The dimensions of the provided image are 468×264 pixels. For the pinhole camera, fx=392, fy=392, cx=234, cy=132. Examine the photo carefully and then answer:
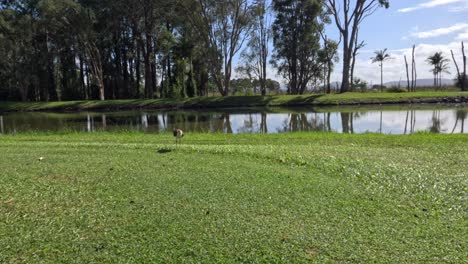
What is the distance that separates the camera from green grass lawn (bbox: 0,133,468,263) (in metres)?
3.89

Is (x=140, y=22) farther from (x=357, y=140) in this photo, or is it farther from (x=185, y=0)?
(x=357, y=140)

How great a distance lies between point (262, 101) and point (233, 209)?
3971cm

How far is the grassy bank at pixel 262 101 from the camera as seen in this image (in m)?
41.7

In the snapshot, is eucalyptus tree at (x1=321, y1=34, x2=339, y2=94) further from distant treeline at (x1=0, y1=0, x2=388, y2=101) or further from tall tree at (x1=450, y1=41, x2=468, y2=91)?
tall tree at (x1=450, y1=41, x2=468, y2=91)

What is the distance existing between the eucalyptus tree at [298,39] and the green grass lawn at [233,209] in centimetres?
4585

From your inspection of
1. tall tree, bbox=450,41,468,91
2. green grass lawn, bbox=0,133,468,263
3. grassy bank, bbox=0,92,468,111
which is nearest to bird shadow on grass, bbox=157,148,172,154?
green grass lawn, bbox=0,133,468,263

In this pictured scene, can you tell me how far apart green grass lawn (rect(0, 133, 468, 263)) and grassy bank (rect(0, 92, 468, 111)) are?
115 feet

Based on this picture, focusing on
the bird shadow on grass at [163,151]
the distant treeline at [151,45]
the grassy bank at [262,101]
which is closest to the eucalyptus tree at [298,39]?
the distant treeline at [151,45]

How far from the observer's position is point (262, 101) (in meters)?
44.3

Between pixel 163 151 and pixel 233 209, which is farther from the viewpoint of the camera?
pixel 163 151

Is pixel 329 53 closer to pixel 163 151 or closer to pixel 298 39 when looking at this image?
pixel 298 39

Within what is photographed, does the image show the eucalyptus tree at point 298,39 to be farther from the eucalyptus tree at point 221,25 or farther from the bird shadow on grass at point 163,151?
the bird shadow on grass at point 163,151

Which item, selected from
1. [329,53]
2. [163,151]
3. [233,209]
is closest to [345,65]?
[329,53]

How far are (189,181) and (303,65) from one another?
50.5 metres
